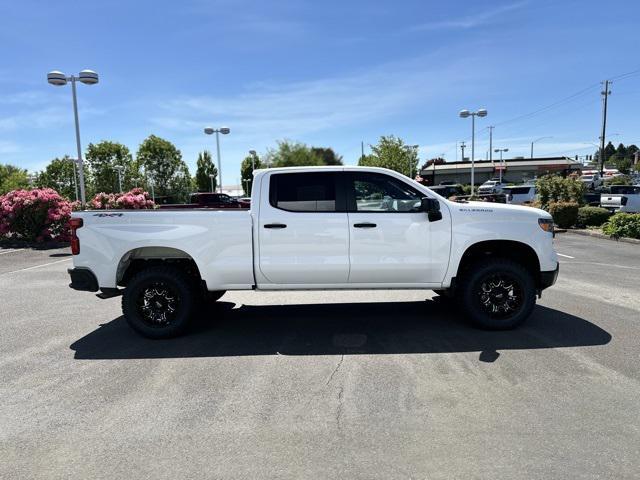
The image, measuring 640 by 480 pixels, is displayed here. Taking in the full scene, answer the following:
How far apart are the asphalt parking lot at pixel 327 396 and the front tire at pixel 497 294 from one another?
221 millimetres

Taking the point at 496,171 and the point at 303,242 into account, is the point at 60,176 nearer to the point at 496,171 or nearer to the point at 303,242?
the point at 496,171

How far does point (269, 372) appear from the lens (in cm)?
452

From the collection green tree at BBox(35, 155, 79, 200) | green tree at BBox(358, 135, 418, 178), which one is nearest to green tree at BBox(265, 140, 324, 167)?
green tree at BBox(358, 135, 418, 178)

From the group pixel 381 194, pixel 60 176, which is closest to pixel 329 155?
pixel 60 176

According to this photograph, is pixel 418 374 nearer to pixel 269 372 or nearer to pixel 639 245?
pixel 269 372

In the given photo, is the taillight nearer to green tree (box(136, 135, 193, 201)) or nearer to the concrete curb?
the concrete curb

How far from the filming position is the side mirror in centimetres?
530

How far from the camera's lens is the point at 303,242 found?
17.9 ft

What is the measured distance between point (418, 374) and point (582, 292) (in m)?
4.72

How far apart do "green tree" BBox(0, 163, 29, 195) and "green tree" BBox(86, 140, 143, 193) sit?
47.2 ft

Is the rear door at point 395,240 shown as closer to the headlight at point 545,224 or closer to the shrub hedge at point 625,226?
the headlight at point 545,224

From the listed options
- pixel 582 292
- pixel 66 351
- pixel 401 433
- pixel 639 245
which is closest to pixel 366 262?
pixel 401 433

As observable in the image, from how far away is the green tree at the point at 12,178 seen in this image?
77.4 meters

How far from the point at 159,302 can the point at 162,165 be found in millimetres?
71539
